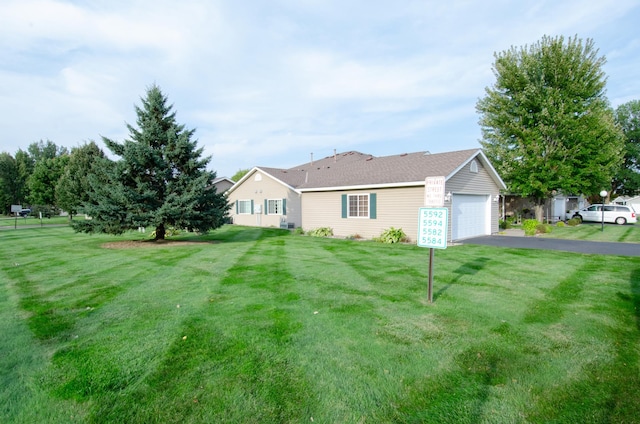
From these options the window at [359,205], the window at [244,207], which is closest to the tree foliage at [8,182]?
the window at [244,207]

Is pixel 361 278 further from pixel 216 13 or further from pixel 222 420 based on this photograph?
pixel 216 13

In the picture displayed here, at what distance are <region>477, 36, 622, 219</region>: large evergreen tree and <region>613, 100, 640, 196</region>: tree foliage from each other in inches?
1012

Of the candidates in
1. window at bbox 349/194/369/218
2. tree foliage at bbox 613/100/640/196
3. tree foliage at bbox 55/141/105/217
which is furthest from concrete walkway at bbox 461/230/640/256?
tree foliage at bbox 613/100/640/196

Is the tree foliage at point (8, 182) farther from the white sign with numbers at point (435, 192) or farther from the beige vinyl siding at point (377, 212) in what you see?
the white sign with numbers at point (435, 192)

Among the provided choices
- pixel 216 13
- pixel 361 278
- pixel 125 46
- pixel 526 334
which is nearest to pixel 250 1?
pixel 216 13

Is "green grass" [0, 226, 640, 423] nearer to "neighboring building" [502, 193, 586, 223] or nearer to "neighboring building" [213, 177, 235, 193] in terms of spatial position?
"neighboring building" [502, 193, 586, 223]

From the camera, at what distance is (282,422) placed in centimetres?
254

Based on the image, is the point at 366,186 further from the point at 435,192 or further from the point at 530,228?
the point at 435,192

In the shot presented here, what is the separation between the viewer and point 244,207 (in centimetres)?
2586

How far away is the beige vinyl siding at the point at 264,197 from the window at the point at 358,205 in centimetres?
626

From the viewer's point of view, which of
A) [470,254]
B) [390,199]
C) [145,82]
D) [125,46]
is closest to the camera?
[470,254]

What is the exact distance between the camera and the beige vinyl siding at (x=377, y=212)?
13953 millimetres

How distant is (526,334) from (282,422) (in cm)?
343

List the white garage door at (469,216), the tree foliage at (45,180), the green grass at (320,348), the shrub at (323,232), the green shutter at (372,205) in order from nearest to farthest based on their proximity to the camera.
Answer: the green grass at (320,348), the white garage door at (469,216), the green shutter at (372,205), the shrub at (323,232), the tree foliage at (45,180)
